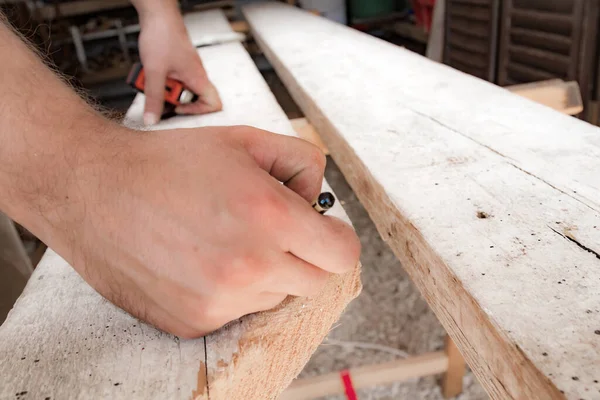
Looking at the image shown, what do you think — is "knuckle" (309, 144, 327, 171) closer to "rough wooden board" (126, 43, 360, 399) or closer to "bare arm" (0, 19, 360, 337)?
A: "bare arm" (0, 19, 360, 337)

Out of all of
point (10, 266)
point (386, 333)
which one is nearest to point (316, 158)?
point (10, 266)

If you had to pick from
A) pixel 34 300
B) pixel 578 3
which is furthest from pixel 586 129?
pixel 578 3

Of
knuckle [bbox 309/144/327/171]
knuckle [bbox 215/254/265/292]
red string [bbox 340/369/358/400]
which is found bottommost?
red string [bbox 340/369/358/400]

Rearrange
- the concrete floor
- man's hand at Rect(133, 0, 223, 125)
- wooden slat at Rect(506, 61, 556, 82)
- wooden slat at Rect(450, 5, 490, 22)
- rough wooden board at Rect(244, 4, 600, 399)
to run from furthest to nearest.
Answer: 1. wooden slat at Rect(450, 5, 490, 22)
2. wooden slat at Rect(506, 61, 556, 82)
3. the concrete floor
4. man's hand at Rect(133, 0, 223, 125)
5. rough wooden board at Rect(244, 4, 600, 399)

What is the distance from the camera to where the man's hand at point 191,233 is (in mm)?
423

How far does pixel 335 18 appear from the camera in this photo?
160 inches

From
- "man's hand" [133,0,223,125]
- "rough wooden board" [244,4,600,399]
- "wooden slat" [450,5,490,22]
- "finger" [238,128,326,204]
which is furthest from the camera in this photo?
"wooden slat" [450,5,490,22]

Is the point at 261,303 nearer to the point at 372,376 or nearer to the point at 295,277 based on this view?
the point at 295,277

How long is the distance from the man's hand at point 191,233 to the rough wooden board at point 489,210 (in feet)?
0.41

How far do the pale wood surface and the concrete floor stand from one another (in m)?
0.89

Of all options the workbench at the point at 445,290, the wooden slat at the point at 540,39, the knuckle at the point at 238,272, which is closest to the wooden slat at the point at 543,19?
the wooden slat at the point at 540,39

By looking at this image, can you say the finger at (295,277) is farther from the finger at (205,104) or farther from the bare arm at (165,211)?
the finger at (205,104)

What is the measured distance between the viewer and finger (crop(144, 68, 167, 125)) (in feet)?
3.59

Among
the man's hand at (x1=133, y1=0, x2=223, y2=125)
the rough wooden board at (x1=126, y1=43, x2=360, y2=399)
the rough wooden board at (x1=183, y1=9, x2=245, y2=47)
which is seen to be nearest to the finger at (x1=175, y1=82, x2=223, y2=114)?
the man's hand at (x1=133, y1=0, x2=223, y2=125)
